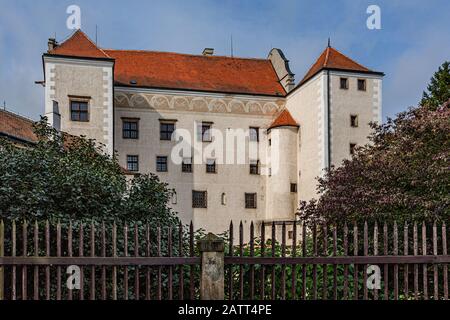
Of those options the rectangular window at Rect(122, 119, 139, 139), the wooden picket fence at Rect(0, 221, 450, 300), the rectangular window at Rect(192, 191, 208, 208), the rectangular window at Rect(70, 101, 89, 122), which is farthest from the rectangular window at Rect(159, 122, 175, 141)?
the wooden picket fence at Rect(0, 221, 450, 300)

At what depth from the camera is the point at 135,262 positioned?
23.9ft

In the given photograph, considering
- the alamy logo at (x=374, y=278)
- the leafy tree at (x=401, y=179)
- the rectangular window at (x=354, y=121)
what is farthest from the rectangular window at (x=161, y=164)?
the alamy logo at (x=374, y=278)

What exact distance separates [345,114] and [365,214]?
2083cm

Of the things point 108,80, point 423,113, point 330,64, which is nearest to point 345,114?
point 330,64

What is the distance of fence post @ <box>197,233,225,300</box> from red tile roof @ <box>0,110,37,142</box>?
2066 centimetres

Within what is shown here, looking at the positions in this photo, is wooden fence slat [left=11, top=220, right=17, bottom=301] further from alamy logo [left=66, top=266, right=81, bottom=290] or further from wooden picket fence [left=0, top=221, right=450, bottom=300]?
alamy logo [left=66, top=266, right=81, bottom=290]

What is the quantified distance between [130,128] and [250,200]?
27.4ft

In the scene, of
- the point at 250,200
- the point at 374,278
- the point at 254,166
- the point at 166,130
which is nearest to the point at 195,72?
the point at 166,130

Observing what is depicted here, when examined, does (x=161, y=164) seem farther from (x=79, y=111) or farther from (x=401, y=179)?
(x=401, y=179)

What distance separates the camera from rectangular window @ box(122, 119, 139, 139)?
3641cm

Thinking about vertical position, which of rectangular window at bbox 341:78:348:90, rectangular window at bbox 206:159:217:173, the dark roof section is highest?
the dark roof section

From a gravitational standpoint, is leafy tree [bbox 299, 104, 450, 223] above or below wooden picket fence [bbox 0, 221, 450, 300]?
above

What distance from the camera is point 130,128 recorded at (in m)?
36.6
